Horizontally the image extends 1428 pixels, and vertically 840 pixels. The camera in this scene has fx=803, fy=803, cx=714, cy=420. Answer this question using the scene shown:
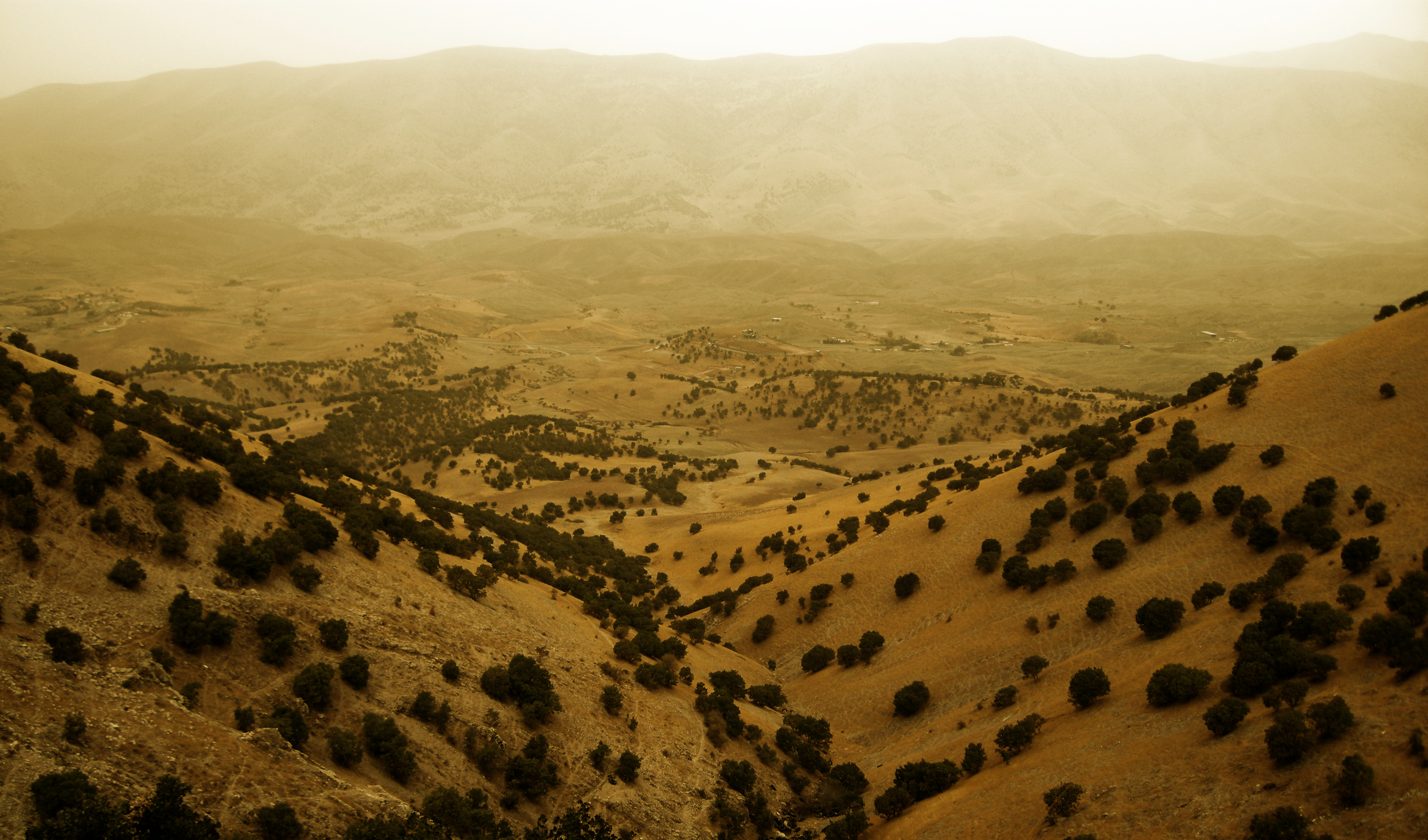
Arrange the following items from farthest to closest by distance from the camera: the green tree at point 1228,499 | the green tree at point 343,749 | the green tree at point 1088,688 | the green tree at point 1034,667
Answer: the green tree at point 1228,499, the green tree at point 1034,667, the green tree at point 1088,688, the green tree at point 343,749

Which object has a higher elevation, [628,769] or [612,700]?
[612,700]

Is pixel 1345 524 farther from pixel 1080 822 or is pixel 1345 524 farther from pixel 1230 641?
pixel 1080 822

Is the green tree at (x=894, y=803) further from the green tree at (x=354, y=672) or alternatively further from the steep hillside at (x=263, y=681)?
the green tree at (x=354, y=672)

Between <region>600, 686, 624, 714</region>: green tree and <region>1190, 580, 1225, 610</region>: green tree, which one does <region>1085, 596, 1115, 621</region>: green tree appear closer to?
<region>1190, 580, 1225, 610</region>: green tree

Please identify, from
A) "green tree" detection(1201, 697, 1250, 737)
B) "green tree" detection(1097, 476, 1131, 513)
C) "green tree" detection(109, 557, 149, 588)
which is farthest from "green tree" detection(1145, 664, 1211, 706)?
"green tree" detection(109, 557, 149, 588)

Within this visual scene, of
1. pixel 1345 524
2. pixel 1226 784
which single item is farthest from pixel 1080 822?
pixel 1345 524

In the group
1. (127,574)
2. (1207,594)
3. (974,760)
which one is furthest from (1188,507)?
(127,574)

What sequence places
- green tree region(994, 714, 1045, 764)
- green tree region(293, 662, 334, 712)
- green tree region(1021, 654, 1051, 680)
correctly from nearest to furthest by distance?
green tree region(293, 662, 334, 712)
green tree region(994, 714, 1045, 764)
green tree region(1021, 654, 1051, 680)

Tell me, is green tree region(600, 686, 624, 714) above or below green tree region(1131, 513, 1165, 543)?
below

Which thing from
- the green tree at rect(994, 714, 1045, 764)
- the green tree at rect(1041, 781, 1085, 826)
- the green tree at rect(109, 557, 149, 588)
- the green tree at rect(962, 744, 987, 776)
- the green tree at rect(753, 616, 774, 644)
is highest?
the green tree at rect(109, 557, 149, 588)

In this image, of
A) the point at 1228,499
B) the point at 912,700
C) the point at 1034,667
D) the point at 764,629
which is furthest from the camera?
the point at 764,629

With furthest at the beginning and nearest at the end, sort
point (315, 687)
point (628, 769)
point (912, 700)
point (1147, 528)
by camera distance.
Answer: point (1147, 528), point (912, 700), point (628, 769), point (315, 687)

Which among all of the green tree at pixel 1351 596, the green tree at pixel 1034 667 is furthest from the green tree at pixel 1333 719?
the green tree at pixel 1034 667

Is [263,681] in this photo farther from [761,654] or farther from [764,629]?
[764,629]
